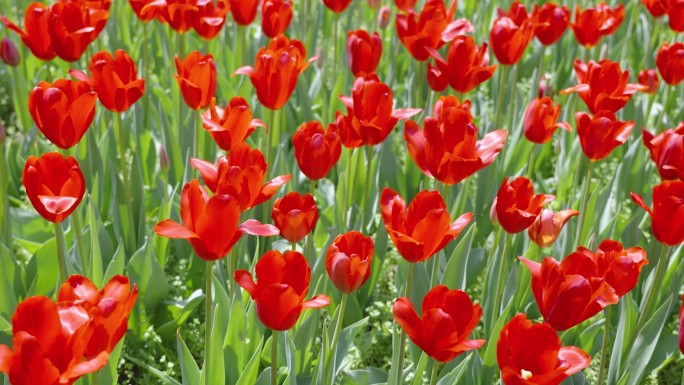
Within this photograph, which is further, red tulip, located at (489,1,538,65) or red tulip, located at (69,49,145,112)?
red tulip, located at (489,1,538,65)

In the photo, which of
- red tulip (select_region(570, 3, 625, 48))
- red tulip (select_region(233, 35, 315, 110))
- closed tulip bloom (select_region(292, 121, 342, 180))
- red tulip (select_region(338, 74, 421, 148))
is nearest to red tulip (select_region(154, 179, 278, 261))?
closed tulip bloom (select_region(292, 121, 342, 180))

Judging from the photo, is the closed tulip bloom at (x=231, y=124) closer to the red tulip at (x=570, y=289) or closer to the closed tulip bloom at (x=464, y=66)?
the closed tulip bloom at (x=464, y=66)

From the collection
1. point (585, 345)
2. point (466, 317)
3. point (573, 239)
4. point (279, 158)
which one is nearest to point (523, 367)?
point (466, 317)

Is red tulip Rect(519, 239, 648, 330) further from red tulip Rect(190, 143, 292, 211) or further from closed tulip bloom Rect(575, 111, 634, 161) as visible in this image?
closed tulip bloom Rect(575, 111, 634, 161)

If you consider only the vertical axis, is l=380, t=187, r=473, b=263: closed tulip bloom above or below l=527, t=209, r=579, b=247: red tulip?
above

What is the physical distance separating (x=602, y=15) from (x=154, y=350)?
6.83 ft

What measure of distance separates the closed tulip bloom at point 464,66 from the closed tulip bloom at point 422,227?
3.07 feet

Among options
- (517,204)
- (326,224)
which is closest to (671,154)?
(517,204)

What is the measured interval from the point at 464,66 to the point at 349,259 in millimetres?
1103

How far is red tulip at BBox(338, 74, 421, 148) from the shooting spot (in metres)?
2.07

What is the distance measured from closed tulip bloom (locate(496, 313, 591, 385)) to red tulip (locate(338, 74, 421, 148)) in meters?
0.88

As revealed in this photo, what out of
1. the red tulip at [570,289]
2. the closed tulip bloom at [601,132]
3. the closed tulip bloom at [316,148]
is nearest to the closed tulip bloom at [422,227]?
the red tulip at [570,289]

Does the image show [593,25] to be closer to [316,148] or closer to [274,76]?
[274,76]

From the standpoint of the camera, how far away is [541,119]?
2.31 metres
